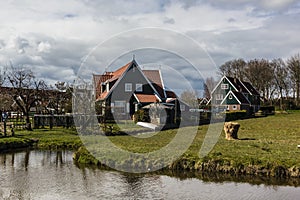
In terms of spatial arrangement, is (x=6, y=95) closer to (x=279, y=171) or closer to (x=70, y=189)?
(x=70, y=189)

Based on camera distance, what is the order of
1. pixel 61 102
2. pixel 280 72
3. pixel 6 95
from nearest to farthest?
pixel 6 95 → pixel 61 102 → pixel 280 72

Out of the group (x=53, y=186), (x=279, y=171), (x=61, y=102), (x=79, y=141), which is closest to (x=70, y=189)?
(x=53, y=186)

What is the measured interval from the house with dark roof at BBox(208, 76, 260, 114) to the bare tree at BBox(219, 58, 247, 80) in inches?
371

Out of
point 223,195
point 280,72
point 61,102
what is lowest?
point 223,195

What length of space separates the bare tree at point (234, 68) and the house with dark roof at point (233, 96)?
9.42 meters

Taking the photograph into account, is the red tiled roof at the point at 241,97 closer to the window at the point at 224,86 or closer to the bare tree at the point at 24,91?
the window at the point at 224,86

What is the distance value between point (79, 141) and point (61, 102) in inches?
660

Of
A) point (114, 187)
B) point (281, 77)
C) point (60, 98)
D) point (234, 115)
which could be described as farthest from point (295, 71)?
point (114, 187)

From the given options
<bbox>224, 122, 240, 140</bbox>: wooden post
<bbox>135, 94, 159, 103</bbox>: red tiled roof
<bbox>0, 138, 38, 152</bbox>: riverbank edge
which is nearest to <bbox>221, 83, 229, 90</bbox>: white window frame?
<bbox>135, 94, 159, 103</bbox>: red tiled roof

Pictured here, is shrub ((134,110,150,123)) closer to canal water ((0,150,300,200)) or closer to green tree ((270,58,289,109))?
canal water ((0,150,300,200))

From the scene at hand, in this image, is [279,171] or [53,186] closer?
[53,186]

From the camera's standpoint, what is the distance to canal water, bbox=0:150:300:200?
44.9 ft

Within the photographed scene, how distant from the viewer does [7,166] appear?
20.0 meters

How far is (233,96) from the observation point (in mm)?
61750
